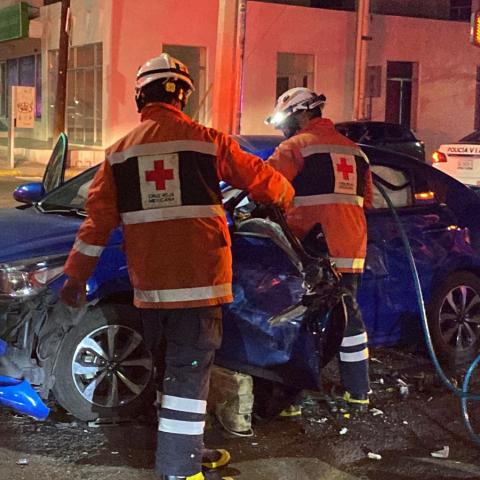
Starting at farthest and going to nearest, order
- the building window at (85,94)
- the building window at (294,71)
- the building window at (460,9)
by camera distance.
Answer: the building window at (460,9) < the building window at (294,71) < the building window at (85,94)

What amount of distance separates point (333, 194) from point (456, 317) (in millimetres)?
1762

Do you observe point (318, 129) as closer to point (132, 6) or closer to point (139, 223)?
point (139, 223)

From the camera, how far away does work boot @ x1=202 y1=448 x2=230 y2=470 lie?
397 centimetres

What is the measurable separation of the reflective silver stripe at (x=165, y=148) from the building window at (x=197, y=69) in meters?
19.5

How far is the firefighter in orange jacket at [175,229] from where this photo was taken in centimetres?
343

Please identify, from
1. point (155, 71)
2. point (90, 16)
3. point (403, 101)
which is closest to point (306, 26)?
point (403, 101)

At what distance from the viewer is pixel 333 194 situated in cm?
460

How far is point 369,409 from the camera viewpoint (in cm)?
491

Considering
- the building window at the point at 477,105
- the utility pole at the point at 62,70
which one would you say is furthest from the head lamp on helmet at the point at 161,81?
the building window at the point at 477,105

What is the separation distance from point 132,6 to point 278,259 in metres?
18.3

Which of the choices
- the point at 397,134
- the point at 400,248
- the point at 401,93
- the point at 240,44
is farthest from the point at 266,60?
the point at 400,248

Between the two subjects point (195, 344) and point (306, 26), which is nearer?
point (195, 344)

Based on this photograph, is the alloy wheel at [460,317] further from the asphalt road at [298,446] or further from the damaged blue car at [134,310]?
the asphalt road at [298,446]

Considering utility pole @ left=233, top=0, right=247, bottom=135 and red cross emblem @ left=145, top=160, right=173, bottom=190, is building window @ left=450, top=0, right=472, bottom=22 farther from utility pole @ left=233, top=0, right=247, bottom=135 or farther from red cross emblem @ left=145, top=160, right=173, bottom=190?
red cross emblem @ left=145, top=160, right=173, bottom=190
